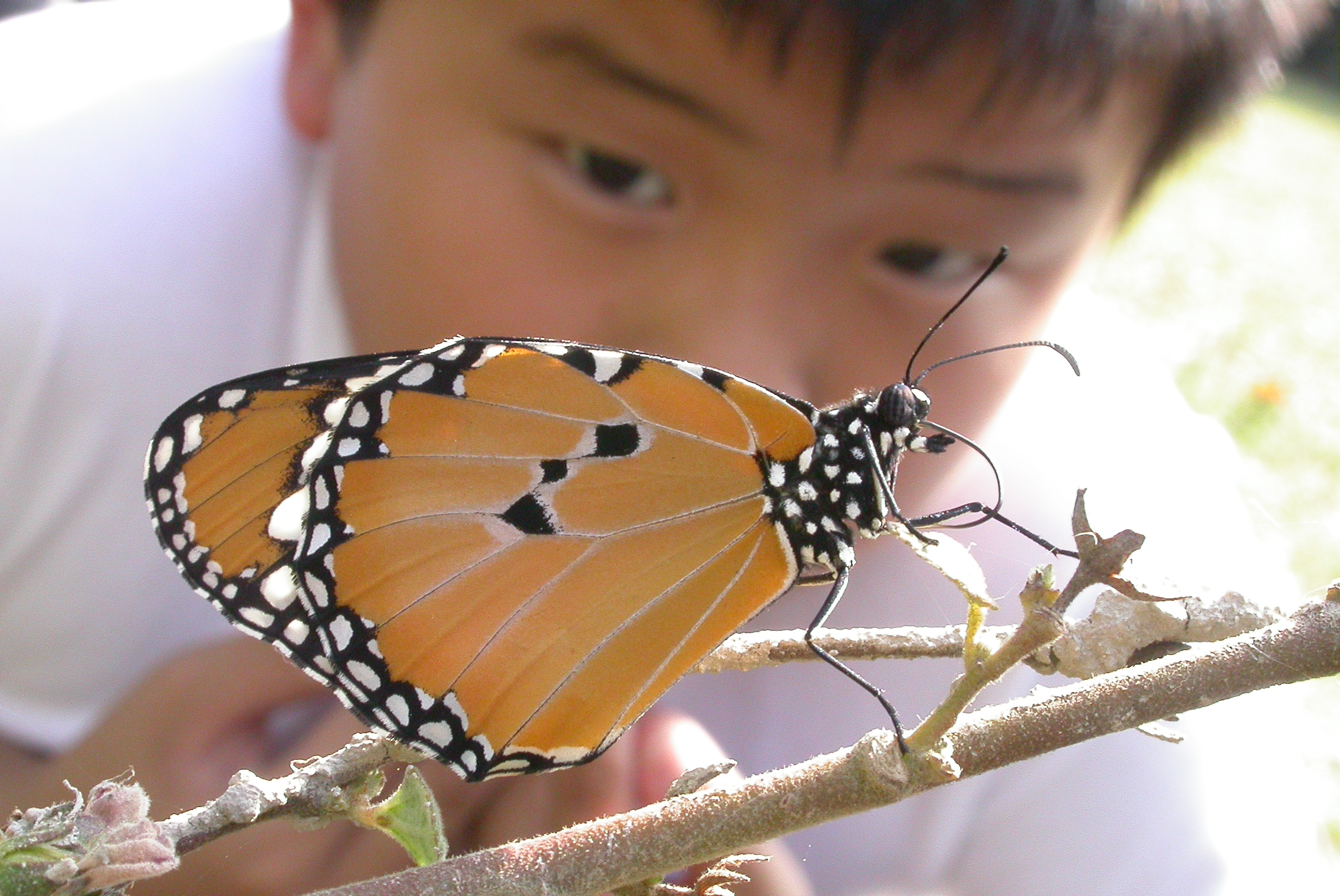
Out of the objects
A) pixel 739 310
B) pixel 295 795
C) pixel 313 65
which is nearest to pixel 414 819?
pixel 295 795

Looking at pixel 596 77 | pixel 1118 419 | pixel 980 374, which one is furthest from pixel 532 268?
pixel 1118 419

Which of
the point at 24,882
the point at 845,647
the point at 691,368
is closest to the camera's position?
the point at 24,882

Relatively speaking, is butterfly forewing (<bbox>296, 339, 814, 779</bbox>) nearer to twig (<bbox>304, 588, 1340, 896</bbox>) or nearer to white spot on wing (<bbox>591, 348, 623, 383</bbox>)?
white spot on wing (<bbox>591, 348, 623, 383</bbox>)

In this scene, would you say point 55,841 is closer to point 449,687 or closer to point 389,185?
point 449,687

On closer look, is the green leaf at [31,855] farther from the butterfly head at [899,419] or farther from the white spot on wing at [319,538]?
the butterfly head at [899,419]

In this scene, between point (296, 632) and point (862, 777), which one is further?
point (296, 632)

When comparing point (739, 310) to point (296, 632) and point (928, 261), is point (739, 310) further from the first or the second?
point (296, 632)
